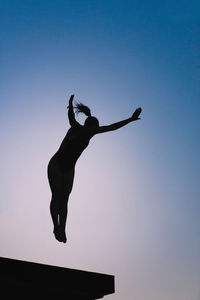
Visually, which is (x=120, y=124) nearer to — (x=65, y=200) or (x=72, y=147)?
(x=72, y=147)

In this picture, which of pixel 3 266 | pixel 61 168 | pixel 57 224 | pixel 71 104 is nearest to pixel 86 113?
pixel 71 104

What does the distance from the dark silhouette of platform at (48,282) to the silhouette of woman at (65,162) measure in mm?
1570

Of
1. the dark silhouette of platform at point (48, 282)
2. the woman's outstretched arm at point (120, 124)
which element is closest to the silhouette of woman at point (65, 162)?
the woman's outstretched arm at point (120, 124)

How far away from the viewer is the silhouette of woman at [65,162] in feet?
27.0

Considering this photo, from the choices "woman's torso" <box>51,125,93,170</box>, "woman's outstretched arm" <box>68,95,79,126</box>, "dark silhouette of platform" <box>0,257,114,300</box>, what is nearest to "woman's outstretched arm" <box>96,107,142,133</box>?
"woman's torso" <box>51,125,93,170</box>

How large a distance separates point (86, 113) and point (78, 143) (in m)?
0.86

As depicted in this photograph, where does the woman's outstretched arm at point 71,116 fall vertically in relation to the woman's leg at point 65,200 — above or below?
above

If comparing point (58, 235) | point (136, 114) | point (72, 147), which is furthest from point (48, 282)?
point (136, 114)

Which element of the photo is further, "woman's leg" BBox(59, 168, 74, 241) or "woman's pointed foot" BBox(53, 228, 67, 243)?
"woman's leg" BBox(59, 168, 74, 241)

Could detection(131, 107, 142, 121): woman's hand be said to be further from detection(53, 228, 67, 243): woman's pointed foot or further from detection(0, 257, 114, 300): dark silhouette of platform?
detection(0, 257, 114, 300): dark silhouette of platform

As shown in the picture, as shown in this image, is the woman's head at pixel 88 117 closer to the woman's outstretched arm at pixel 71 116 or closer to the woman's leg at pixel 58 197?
the woman's outstretched arm at pixel 71 116

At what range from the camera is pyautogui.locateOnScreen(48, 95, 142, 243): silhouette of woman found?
823cm

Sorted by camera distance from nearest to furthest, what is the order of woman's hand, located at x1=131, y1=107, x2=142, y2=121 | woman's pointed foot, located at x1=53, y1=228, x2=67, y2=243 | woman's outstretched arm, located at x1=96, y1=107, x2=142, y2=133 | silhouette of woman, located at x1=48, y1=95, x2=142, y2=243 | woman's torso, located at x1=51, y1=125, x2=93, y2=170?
woman's pointed foot, located at x1=53, y1=228, x2=67, y2=243 < silhouette of woman, located at x1=48, y1=95, x2=142, y2=243 < woman's torso, located at x1=51, y1=125, x2=93, y2=170 < woman's outstretched arm, located at x1=96, y1=107, x2=142, y2=133 < woman's hand, located at x1=131, y1=107, x2=142, y2=121

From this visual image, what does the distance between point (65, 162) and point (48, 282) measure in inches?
115
